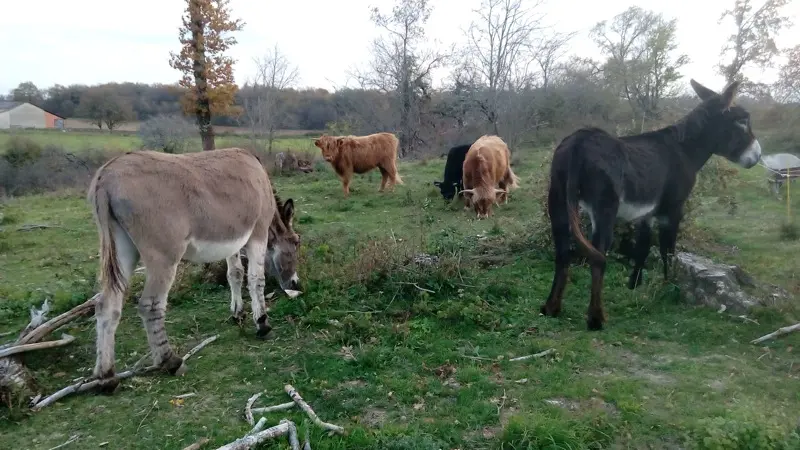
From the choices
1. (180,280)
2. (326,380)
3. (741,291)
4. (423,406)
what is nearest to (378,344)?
(326,380)

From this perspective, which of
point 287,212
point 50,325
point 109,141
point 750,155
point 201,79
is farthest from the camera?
point 109,141

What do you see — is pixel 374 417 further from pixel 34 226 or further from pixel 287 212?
pixel 34 226

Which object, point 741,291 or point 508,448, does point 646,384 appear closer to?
point 508,448

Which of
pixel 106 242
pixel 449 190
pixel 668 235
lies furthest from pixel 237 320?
pixel 449 190

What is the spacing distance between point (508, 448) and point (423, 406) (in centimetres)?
80

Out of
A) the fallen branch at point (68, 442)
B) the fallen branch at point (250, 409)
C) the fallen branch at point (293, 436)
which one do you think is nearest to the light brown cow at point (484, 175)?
the fallen branch at point (250, 409)

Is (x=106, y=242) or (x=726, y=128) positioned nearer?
(x=106, y=242)

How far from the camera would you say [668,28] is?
102ft

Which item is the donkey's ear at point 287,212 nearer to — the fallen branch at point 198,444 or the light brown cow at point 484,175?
the fallen branch at point 198,444

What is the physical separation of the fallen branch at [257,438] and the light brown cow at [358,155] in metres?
12.0

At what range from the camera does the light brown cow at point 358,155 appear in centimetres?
1552

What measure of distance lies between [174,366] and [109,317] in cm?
72

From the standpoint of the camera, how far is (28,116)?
48.9 metres

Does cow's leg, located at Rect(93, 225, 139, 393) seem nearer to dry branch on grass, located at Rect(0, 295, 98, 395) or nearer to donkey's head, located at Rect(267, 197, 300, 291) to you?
dry branch on grass, located at Rect(0, 295, 98, 395)
